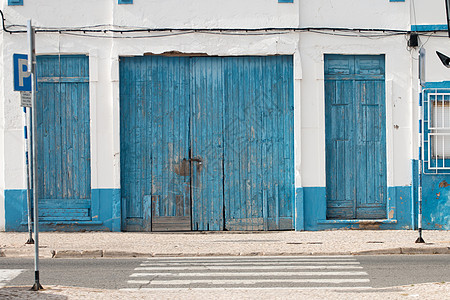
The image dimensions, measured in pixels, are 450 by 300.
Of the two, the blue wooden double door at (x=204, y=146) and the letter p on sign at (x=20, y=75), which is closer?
the letter p on sign at (x=20, y=75)

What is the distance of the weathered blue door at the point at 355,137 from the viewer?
1516cm

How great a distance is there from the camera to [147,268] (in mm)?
10570

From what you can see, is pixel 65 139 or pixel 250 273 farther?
pixel 65 139

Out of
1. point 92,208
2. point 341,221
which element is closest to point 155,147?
point 92,208

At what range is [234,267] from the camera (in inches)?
418

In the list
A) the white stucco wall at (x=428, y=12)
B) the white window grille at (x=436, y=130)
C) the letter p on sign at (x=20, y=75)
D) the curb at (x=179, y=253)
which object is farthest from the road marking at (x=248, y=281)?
the white stucco wall at (x=428, y=12)

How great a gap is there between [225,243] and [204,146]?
2.70 metres

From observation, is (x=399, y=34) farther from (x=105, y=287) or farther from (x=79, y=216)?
(x=105, y=287)

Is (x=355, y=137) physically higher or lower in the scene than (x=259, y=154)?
higher

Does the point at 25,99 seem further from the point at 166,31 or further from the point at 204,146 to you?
the point at 204,146

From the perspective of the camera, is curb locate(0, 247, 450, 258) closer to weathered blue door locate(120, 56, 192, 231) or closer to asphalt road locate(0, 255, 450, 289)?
asphalt road locate(0, 255, 450, 289)

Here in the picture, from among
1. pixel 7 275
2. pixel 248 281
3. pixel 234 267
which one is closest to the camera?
pixel 248 281

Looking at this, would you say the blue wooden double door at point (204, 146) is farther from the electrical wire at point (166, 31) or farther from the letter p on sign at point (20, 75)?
the letter p on sign at point (20, 75)

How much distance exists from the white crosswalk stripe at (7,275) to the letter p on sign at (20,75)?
3.64 meters
